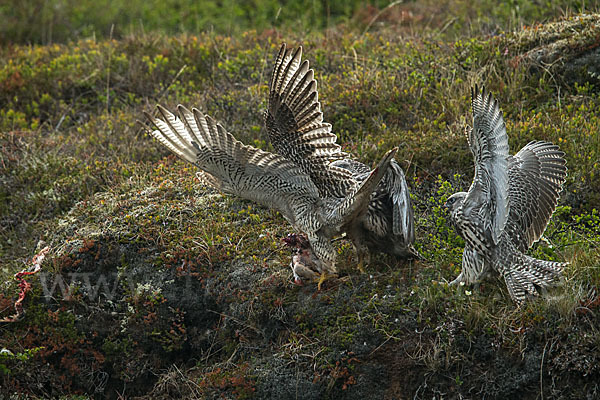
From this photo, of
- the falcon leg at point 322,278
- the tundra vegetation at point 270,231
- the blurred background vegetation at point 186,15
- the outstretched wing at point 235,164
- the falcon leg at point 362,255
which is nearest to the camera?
the tundra vegetation at point 270,231

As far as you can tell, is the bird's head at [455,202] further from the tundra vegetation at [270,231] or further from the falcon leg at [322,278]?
the falcon leg at [322,278]

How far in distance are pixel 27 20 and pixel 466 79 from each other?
8.69 metres

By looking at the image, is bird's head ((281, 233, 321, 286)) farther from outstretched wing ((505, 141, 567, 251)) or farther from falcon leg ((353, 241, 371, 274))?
outstretched wing ((505, 141, 567, 251))

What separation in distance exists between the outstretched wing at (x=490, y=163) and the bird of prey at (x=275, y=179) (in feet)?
3.05

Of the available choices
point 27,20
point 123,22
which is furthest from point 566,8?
point 27,20

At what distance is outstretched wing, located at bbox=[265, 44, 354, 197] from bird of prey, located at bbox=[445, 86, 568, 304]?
43.1 inches

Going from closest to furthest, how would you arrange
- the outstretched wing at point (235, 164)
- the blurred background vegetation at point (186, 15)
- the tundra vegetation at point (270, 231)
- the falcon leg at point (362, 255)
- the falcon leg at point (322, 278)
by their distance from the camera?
the tundra vegetation at point (270, 231) → the outstretched wing at point (235, 164) → the falcon leg at point (322, 278) → the falcon leg at point (362, 255) → the blurred background vegetation at point (186, 15)

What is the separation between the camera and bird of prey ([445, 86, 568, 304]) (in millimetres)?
5109

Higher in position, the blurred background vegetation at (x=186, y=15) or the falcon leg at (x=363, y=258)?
the blurred background vegetation at (x=186, y=15)

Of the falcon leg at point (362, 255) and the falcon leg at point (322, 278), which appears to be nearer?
the falcon leg at point (322, 278)

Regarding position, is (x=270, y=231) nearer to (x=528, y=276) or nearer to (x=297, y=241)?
(x=297, y=241)

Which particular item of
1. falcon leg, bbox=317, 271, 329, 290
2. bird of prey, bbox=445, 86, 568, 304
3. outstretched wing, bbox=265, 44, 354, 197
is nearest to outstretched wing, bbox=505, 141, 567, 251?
bird of prey, bbox=445, 86, 568, 304

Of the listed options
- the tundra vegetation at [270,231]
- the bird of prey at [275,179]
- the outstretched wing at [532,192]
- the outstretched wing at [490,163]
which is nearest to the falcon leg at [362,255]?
the tundra vegetation at [270,231]

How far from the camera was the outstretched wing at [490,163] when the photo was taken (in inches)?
200
